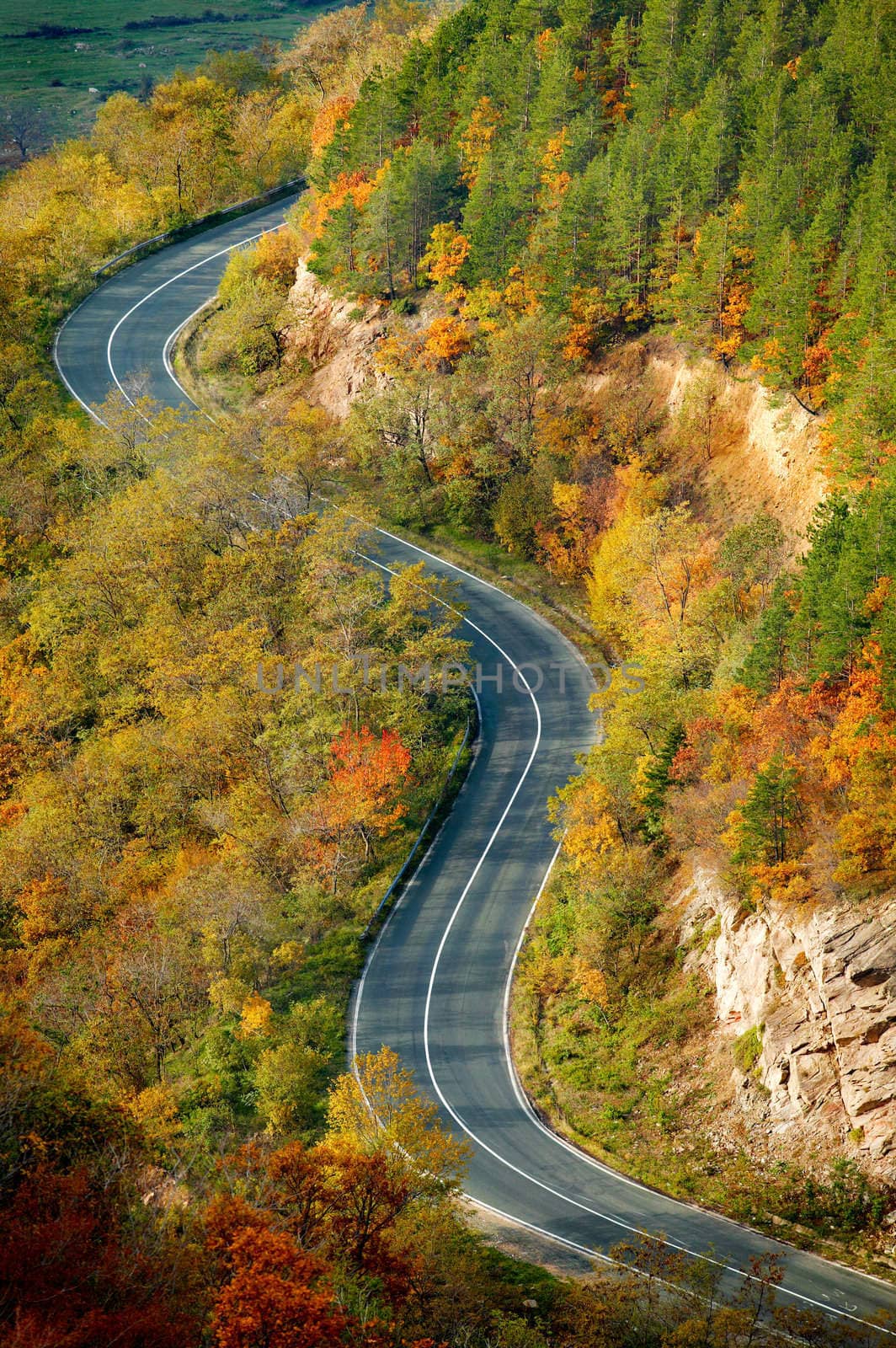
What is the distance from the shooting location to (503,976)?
50.3 meters

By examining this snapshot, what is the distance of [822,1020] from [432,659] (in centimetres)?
3054

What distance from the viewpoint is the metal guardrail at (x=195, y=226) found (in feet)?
376

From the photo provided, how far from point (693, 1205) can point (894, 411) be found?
33736mm

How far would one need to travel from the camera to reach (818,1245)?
35688mm

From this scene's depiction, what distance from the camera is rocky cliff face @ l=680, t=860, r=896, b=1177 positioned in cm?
3712

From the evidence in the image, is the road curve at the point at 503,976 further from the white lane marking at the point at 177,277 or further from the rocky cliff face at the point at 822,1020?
the white lane marking at the point at 177,277

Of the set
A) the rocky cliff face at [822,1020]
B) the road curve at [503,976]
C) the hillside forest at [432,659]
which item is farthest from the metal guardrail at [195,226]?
the rocky cliff face at [822,1020]

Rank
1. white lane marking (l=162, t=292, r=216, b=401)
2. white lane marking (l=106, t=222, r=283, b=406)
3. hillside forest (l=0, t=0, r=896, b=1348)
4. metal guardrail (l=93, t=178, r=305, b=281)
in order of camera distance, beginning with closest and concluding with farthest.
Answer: hillside forest (l=0, t=0, r=896, b=1348) → white lane marking (l=162, t=292, r=216, b=401) → white lane marking (l=106, t=222, r=283, b=406) → metal guardrail (l=93, t=178, r=305, b=281)

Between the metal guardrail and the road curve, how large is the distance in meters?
51.3

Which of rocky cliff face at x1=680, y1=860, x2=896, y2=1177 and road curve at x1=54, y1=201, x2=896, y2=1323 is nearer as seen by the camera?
rocky cliff face at x1=680, y1=860, x2=896, y2=1177

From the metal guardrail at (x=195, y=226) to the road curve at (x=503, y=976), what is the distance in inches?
2020

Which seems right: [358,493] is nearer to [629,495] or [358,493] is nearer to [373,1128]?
[629,495]

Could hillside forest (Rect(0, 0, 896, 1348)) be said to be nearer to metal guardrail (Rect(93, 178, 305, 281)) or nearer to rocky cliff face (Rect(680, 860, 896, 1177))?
rocky cliff face (Rect(680, 860, 896, 1177))

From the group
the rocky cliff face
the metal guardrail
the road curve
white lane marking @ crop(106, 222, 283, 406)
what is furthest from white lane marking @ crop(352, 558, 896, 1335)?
the metal guardrail
